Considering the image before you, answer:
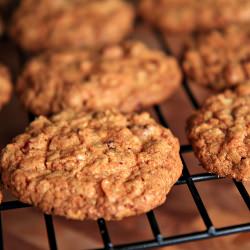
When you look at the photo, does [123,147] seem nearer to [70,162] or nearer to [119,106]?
[70,162]

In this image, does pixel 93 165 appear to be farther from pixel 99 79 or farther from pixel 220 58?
pixel 220 58

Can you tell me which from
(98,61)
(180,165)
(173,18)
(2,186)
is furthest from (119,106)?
(173,18)

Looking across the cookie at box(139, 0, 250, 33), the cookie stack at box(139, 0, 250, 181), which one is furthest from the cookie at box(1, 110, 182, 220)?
the cookie at box(139, 0, 250, 33)

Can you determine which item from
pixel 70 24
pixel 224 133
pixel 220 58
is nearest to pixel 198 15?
pixel 220 58

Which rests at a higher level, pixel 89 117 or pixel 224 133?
pixel 89 117

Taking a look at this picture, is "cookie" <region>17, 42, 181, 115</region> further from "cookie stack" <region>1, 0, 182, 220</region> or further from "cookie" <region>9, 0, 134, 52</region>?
"cookie" <region>9, 0, 134, 52</region>

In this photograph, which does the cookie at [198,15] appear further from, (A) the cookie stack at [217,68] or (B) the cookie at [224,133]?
(B) the cookie at [224,133]

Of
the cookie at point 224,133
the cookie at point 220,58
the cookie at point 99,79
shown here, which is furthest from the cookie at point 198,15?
the cookie at point 224,133
